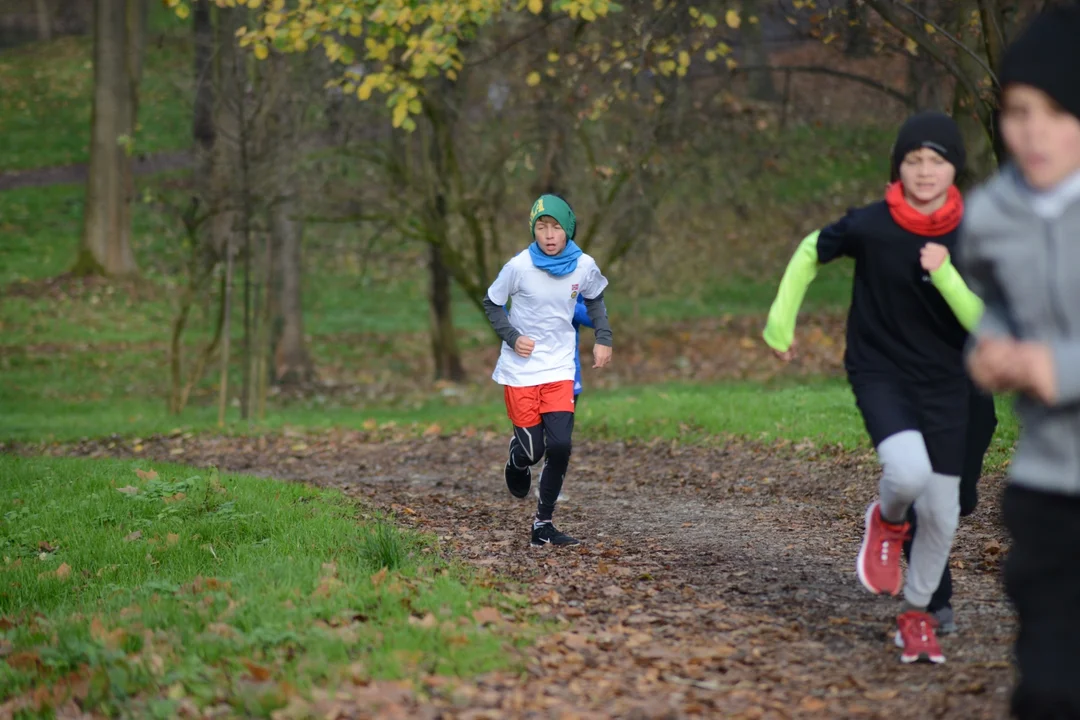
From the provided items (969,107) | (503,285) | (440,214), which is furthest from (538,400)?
(440,214)

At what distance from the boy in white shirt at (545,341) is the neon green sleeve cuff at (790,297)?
249cm

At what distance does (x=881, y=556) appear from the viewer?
4969mm

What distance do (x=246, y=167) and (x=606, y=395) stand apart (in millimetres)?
6327

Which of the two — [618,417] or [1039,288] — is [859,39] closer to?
[618,417]

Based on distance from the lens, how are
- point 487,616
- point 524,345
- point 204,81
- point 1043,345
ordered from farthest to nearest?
1. point 204,81
2. point 524,345
3. point 487,616
4. point 1043,345

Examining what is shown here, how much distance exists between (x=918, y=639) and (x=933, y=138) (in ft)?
6.56

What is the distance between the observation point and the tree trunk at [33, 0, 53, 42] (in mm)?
48781

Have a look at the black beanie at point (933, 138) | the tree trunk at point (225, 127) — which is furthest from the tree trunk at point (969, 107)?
the tree trunk at point (225, 127)

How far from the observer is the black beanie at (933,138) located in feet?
15.2

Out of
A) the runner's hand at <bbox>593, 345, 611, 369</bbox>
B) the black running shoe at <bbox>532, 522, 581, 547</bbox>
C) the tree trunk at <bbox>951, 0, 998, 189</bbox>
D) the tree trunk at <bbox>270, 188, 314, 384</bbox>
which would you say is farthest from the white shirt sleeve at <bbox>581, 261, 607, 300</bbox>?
the tree trunk at <bbox>270, 188, 314, 384</bbox>

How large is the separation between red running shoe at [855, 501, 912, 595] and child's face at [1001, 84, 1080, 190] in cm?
207

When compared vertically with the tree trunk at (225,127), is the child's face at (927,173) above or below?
below

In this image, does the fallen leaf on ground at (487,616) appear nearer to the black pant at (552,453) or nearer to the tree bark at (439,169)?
the black pant at (552,453)

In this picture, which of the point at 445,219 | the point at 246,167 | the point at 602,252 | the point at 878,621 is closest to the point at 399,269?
the point at 602,252
